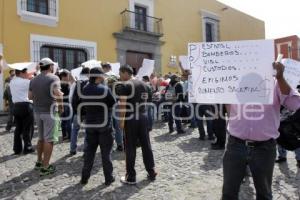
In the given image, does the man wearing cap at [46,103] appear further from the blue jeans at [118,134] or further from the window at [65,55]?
the window at [65,55]

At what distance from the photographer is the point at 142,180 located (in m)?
4.73

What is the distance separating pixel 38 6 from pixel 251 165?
12.5 m

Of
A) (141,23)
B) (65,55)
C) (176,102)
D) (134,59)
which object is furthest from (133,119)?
(141,23)

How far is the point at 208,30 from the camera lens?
20.4 metres

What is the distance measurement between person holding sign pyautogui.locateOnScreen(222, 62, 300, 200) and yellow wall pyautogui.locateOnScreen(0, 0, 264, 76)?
37.3ft

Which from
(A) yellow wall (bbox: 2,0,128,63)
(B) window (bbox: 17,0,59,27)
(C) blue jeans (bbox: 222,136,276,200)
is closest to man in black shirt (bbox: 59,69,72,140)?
(C) blue jeans (bbox: 222,136,276,200)

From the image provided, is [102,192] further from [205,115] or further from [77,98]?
[205,115]

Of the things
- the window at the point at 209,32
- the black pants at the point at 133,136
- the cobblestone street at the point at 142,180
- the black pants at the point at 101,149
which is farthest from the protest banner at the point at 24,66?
the window at the point at 209,32

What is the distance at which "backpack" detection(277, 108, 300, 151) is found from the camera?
2.81m

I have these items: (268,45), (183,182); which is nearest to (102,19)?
(183,182)

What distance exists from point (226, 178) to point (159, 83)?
902 cm

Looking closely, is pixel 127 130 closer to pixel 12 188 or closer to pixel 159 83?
pixel 12 188

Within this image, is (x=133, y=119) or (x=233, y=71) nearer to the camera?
(x=233, y=71)

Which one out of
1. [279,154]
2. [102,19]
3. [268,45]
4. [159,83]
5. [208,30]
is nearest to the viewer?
[268,45]
